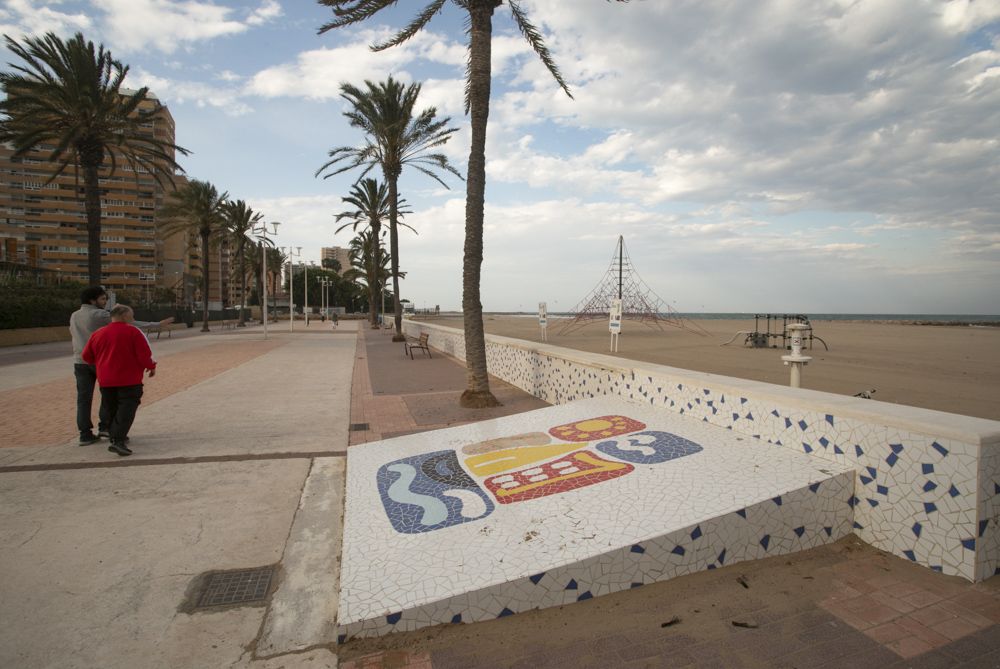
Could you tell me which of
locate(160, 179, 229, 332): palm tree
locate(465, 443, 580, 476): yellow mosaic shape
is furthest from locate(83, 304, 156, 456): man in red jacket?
locate(160, 179, 229, 332): palm tree

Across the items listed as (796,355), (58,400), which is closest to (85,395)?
(58,400)

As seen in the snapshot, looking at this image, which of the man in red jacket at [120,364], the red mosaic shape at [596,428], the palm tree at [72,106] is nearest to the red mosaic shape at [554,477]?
the red mosaic shape at [596,428]

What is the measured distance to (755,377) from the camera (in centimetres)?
1103

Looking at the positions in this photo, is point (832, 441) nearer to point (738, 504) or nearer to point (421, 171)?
point (738, 504)

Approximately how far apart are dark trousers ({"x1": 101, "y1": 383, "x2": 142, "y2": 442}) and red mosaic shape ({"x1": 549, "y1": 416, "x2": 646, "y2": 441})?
447cm

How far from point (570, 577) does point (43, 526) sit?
3.83 metres

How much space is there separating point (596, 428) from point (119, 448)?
5.07 meters

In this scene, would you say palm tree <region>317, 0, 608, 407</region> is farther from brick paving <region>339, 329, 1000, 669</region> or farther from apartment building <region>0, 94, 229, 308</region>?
apartment building <region>0, 94, 229, 308</region>

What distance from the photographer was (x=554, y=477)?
3.93 metres

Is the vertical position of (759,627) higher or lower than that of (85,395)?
lower

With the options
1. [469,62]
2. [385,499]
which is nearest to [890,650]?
[385,499]

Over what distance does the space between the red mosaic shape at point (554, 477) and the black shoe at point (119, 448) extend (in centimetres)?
425

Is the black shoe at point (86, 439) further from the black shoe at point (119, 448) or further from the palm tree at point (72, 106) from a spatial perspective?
the palm tree at point (72, 106)

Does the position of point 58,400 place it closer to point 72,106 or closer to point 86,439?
point 86,439
